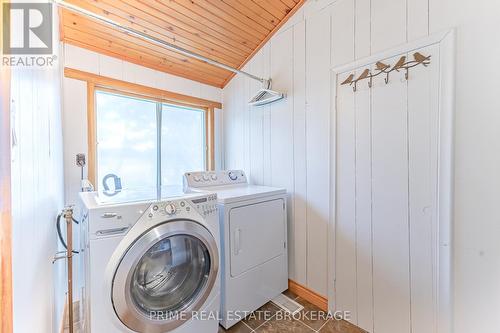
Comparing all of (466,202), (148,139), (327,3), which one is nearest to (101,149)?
(148,139)

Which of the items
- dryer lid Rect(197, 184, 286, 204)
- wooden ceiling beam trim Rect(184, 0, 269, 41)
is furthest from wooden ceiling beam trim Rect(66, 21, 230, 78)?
dryer lid Rect(197, 184, 286, 204)

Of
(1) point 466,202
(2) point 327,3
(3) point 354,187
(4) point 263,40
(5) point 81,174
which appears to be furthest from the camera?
Answer: (4) point 263,40

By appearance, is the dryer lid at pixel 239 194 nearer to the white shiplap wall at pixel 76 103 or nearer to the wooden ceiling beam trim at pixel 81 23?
the white shiplap wall at pixel 76 103

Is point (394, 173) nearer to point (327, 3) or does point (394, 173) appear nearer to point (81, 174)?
point (327, 3)

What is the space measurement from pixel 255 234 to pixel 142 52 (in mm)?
1969

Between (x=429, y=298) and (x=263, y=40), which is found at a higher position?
(x=263, y=40)

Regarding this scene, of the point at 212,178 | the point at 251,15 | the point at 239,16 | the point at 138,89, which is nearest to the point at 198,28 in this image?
the point at 239,16

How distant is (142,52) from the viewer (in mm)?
2102

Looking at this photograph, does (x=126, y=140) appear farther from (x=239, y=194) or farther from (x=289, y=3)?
(x=289, y=3)

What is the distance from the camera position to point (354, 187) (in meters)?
1.62

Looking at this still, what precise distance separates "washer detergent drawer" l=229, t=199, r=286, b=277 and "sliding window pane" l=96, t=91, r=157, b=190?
0.94 meters

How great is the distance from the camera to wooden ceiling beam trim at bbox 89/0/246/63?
1629 millimetres

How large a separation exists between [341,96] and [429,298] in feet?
4.59

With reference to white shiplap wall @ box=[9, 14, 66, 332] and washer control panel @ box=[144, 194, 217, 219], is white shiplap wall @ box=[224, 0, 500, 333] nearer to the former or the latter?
washer control panel @ box=[144, 194, 217, 219]
